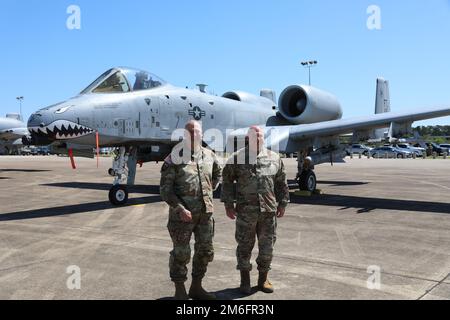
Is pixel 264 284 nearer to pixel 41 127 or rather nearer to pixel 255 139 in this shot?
pixel 255 139

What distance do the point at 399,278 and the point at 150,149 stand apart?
908 centimetres

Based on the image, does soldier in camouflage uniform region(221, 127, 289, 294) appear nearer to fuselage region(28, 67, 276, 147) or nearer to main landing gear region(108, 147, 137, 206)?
fuselage region(28, 67, 276, 147)

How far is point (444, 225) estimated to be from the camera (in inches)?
335

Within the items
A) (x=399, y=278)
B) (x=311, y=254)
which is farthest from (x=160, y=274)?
(x=399, y=278)

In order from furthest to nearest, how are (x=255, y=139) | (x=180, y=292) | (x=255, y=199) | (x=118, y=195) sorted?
(x=118, y=195)
(x=255, y=139)
(x=255, y=199)
(x=180, y=292)

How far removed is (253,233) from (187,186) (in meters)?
0.99

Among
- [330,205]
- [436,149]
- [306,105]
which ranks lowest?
[330,205]

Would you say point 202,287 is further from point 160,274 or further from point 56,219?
point 56,219

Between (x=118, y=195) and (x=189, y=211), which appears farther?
(x=118, y=195)

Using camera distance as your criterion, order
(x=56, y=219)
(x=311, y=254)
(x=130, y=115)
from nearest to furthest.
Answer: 1. (x=311, y=254)
2. (x=56, y=219)
3. (x=130, y=115)

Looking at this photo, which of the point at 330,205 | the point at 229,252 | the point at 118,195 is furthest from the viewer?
the point at 330,205

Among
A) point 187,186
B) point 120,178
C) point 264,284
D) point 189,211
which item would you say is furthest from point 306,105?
point 189,211

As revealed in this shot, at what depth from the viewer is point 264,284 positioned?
478 cm

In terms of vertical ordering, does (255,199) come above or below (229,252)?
above
